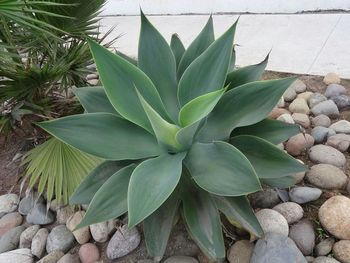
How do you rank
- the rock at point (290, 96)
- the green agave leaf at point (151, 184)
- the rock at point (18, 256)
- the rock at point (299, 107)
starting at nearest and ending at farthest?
1. the green agave leaf at point (151, 184)
2. the rock at point (18, 256)
3. the rock at point (299, 107)
4. the rock at point (290, 96)

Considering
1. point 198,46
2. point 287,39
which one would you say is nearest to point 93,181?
point 198,46

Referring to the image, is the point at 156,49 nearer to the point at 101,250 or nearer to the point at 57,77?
the point at 57,77

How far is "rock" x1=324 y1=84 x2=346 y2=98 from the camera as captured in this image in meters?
1.90

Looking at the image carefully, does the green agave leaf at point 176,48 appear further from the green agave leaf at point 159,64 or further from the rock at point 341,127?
the rock at point 341,127

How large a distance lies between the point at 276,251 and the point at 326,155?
1.77ft

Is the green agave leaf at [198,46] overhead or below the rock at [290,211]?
overhead

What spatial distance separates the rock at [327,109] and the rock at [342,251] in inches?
30.7

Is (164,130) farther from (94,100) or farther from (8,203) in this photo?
(8,203)

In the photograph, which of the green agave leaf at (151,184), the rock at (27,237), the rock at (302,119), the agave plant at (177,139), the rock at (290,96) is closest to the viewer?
the green agave leaf at (151,184)


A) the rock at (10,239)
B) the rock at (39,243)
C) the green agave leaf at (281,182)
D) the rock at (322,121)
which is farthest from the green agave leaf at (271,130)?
the rock at (10,239)

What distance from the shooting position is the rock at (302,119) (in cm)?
174

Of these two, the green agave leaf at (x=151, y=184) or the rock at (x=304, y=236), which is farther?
the rock at (x=304, y=236)

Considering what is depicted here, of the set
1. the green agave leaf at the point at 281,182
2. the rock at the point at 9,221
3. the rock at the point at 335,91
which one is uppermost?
the rock at the point at 335,91

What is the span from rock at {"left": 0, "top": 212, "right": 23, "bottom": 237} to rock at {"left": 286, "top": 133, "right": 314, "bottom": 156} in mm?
1239
